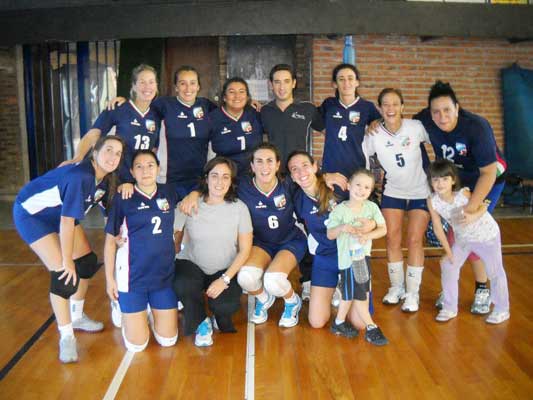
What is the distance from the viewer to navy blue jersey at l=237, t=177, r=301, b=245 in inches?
142

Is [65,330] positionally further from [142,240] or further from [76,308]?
[142,240]

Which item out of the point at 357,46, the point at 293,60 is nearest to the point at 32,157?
the point at 293,60

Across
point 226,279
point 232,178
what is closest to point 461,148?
point 232,178

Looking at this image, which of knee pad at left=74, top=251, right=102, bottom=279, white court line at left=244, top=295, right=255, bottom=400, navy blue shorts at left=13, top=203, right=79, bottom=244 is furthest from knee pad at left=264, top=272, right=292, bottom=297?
navy blue shorts at left=13, top=203, right=79, bottom=244

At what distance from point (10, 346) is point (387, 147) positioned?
2.75 metres

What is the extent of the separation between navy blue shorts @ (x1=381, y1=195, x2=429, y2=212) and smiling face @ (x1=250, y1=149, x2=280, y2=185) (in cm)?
89

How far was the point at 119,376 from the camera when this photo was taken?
2893 mm

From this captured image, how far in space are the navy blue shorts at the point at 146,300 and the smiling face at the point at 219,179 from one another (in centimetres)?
67

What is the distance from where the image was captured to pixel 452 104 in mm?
3459

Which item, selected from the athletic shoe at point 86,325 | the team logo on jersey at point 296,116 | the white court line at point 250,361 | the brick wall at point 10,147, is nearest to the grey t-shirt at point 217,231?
the white court line at point 250,361

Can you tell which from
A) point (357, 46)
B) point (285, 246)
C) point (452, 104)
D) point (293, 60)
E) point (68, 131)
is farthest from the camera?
point (68, 131)

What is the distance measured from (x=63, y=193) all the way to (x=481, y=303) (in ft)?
9.15

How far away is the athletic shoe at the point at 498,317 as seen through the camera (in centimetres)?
349

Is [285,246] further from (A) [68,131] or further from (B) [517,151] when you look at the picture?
(A) [68,131]
